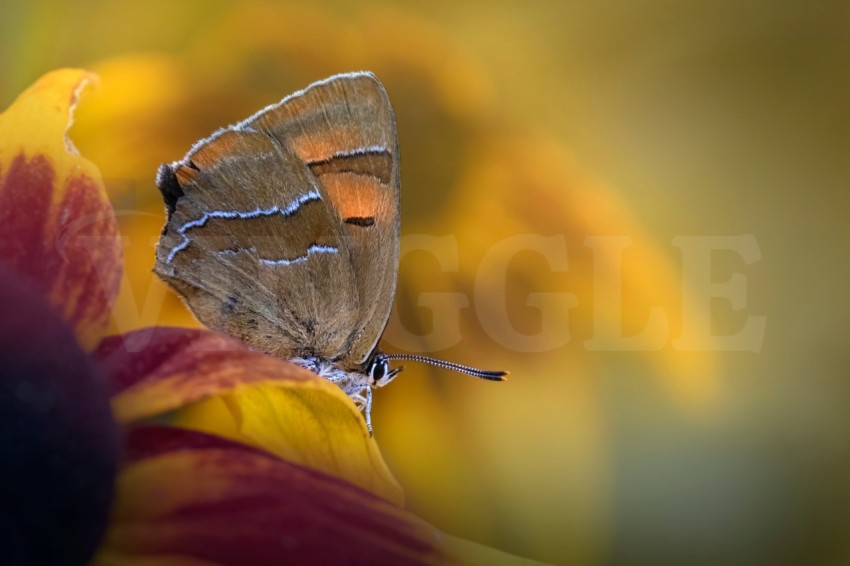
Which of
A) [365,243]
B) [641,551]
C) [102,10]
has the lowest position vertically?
[641,551]

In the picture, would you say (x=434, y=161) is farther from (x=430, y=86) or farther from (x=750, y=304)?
(x=750, y=304)

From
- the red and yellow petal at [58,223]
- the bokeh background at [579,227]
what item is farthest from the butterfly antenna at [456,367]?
the red and yellow petal at [58,223]

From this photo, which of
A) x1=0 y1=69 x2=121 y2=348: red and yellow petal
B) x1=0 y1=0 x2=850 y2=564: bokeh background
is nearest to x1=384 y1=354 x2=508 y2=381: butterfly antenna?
x1=0 y1=0 x2=850 y2=564: bokeh background

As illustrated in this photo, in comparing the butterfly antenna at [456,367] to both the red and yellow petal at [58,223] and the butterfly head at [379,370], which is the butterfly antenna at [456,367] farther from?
the red and yellow petal at [58,223]

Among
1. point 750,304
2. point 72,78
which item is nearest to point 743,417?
point 750,304

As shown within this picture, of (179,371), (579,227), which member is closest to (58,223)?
(179,371)
